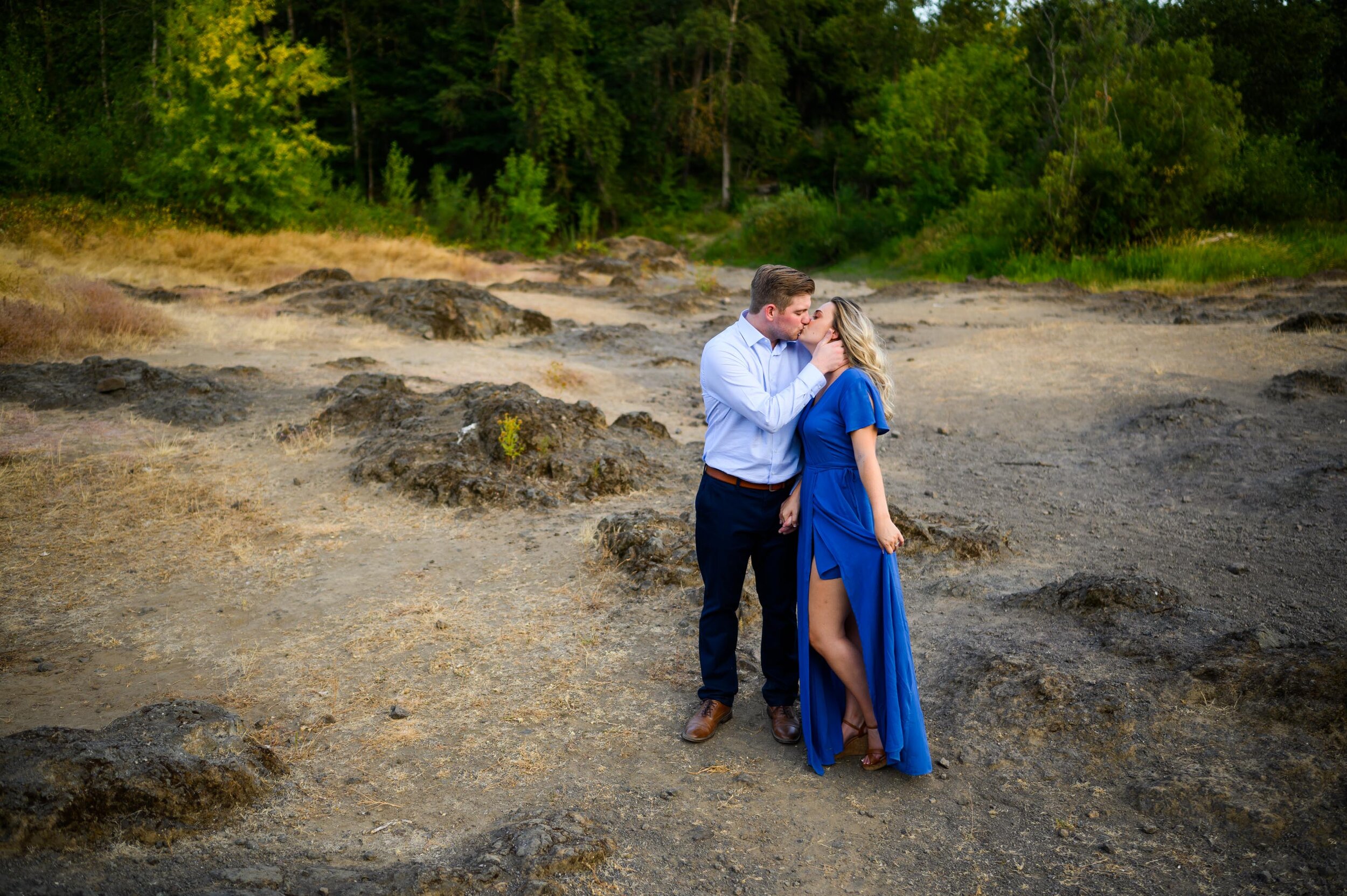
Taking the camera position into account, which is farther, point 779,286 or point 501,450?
point 501,450

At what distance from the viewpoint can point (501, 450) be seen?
7730 mm

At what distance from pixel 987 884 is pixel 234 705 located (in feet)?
10.6

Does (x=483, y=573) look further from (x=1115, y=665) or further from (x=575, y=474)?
(x=1115, y=665)

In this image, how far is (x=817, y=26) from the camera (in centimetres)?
4653

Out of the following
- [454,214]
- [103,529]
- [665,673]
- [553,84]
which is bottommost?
[665,673]

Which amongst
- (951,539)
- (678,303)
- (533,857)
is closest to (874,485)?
(533,857)

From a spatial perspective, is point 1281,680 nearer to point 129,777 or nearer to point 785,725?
point 785,725

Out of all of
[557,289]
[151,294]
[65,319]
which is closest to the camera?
[65,319]

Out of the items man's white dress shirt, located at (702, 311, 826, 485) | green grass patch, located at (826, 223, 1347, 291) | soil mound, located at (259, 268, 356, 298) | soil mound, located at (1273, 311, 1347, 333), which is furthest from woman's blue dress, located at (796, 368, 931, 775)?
green grass patch, located at (826, 223, 1347, 291)

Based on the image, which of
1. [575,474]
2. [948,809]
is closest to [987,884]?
[948,809]

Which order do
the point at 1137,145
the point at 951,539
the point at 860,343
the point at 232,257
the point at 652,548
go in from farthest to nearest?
the point at 232,257 < the point at 1137,145 < the point at 951,539 < the point at 652,548 < the point at 860,343

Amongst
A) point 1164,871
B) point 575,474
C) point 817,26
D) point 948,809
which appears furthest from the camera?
point 817,26

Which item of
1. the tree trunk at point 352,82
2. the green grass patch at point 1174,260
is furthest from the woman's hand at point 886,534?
the tree trunk at point 352,82

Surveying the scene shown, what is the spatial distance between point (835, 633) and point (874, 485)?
63 centimetres
